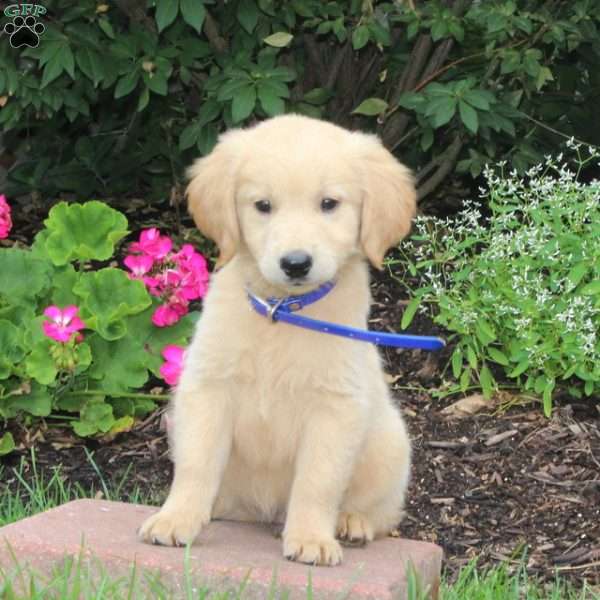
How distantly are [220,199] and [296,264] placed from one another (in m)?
0.40

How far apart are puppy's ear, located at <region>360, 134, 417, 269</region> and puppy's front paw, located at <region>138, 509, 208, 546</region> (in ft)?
2.83

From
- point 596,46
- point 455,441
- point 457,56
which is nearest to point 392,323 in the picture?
point 455,441

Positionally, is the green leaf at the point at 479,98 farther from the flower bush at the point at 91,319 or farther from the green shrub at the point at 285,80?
the flower bush at the point at 91,319

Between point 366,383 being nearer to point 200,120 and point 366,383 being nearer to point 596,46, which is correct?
point 200,120

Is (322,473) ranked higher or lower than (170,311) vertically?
higher

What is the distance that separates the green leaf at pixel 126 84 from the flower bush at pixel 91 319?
0.70 meters

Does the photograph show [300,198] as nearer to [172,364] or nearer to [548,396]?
[172,364]

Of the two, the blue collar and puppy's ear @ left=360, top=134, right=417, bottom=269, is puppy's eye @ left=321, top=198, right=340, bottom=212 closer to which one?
puppy's ear @ left=360, top=134, right=417, bottom=269

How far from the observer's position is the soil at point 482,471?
4.49 m

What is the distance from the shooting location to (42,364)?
4.83 m

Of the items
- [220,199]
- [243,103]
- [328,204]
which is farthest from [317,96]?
[328,204]

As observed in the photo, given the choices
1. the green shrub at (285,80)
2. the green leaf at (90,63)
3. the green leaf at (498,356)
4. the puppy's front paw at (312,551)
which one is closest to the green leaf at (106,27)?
the green shrub at (285,80)

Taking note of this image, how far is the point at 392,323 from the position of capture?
6027 millimetres

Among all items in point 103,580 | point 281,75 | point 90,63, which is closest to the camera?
point 103,580
